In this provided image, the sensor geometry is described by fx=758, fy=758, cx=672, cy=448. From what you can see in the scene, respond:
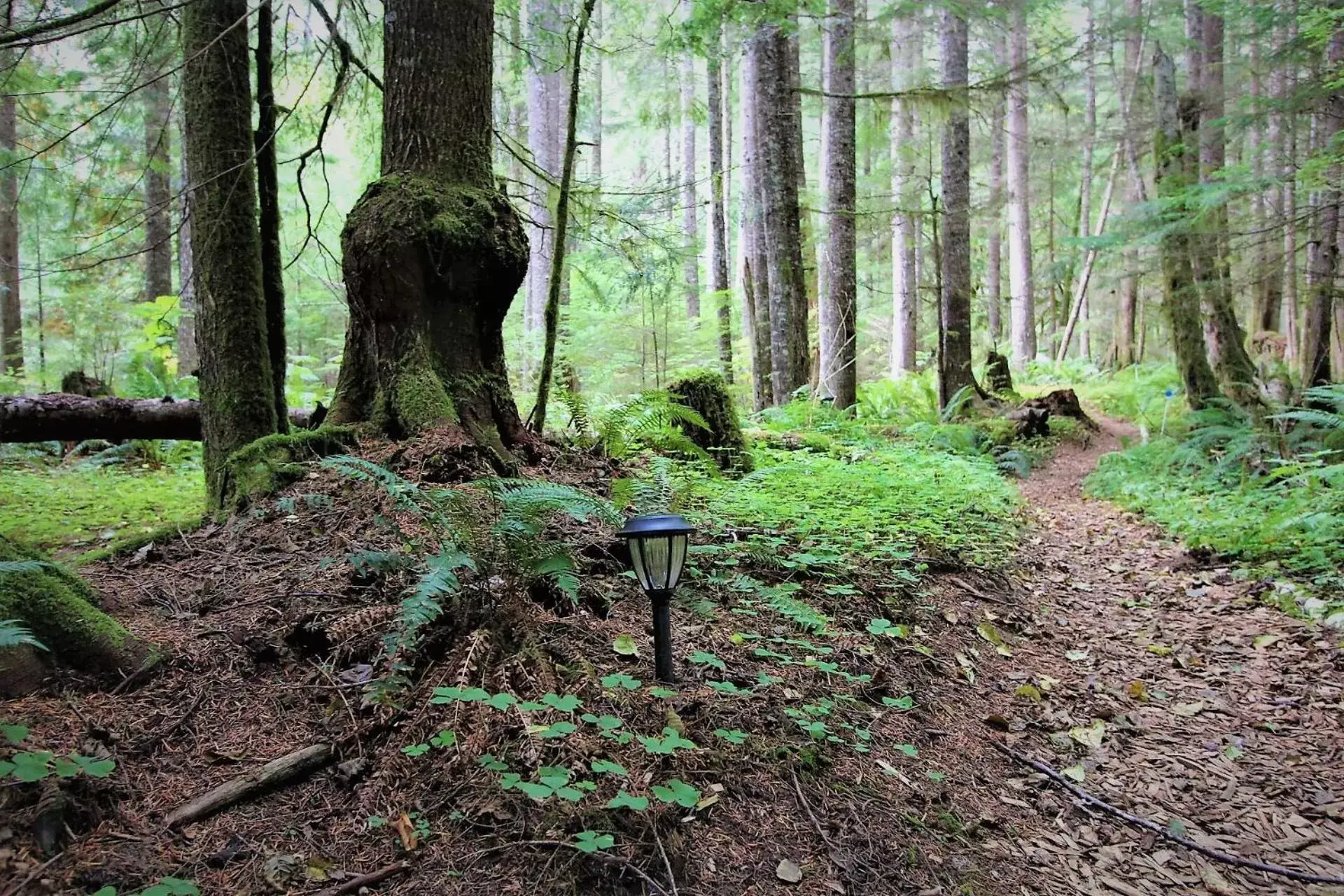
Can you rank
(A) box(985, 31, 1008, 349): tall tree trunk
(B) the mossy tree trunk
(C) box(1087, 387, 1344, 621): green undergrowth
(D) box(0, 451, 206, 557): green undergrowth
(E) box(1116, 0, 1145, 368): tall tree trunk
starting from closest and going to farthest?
1. (B) the mossy tree trunk
2. (D) box(0, 451, 206, 557): green undergrowth
3. (C) box(1087, 387, 1344, 621): green undergrowth
4. (E) box(1116, 0, 1145, 368): tall tree trunk
5. (A) box(985, 31, 1008, 349): tall tree trunk

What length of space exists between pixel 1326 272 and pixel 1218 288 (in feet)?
3.49

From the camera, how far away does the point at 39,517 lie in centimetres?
551

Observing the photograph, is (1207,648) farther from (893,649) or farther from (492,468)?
(492,468)

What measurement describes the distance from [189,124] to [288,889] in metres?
4.62

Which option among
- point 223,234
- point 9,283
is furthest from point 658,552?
point 9,283

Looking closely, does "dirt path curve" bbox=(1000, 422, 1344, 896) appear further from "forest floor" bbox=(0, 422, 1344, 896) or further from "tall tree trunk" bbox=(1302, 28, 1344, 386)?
"tall tree trunk" bbox=(1302, 28, 1344, 386)

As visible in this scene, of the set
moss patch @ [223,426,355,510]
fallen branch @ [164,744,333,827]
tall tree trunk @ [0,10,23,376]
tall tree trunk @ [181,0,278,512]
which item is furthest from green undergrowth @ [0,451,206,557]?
tall tree trunk @ [0,10,23,376]

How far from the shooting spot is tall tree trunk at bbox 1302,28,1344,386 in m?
8.23

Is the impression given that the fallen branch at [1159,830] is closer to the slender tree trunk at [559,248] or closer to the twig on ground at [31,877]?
the twig on ground at [31,877]

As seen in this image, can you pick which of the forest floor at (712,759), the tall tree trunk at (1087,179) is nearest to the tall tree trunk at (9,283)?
the forest floor at (712,759)

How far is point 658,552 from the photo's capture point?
269 cm

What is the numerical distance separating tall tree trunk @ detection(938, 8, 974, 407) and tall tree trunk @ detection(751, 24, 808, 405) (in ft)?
11.4

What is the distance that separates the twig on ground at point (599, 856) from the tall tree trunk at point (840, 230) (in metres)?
8.66

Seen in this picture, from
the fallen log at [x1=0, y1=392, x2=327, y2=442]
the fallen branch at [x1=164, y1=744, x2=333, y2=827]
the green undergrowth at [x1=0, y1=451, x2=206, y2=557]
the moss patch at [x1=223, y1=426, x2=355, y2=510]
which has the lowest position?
the fallen branch at [x1=164, y1=744, x2=333, y2=827]
